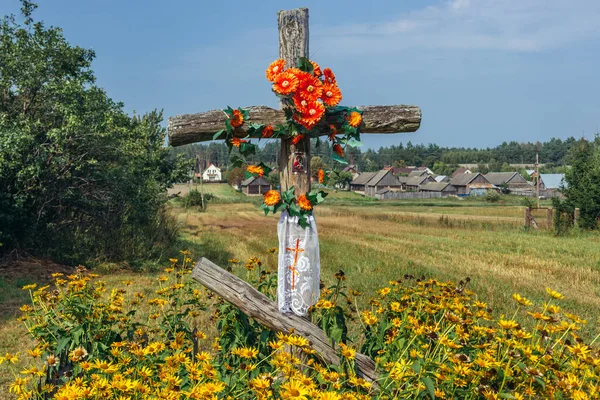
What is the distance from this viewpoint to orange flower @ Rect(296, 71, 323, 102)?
4648 mm

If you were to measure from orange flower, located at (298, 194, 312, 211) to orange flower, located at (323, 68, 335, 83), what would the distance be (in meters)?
1.22

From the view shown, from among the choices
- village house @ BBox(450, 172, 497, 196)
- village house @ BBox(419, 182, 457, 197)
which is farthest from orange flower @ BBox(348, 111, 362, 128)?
village house @ BBox(450, 172, 497, 196)

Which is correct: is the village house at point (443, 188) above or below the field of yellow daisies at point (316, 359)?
below

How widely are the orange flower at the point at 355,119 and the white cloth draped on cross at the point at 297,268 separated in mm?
1045

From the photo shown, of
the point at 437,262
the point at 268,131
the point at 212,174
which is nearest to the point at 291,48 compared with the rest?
the point at 268,131

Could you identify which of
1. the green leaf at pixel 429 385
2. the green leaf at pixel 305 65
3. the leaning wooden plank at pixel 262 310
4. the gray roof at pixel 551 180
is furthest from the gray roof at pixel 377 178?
the green leaf at pixel 429 385

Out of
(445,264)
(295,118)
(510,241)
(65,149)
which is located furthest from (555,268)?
(65,149)

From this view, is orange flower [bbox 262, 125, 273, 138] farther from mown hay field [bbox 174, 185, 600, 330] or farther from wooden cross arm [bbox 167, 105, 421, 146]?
mown hay field [bbox 174, 185, 600, 330]

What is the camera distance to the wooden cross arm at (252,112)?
4.89m

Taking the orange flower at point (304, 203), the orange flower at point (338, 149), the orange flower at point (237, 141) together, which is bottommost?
the orange flower at point (304, 203)

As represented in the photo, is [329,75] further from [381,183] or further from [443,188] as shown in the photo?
[443,188]

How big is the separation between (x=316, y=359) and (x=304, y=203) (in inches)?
57.6

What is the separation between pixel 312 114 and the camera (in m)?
4.62

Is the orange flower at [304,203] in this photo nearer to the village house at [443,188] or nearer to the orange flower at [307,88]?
the orange flower at [307,88]
